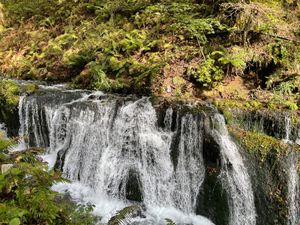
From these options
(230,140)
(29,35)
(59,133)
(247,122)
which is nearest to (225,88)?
(247,122)

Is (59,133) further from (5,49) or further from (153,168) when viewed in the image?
(5,49)

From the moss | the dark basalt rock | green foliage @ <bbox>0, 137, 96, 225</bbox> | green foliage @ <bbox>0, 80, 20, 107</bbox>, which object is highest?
green foliage @ <bbox>0, 137, 96, 225</bbox>

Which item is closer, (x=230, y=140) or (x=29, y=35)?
(x=230, y=140)

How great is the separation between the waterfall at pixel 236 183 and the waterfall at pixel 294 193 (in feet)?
2.43

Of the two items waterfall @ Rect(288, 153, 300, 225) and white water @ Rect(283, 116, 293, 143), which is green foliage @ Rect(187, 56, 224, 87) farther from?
waterfall @ Rect(288, 153, 300, 225)

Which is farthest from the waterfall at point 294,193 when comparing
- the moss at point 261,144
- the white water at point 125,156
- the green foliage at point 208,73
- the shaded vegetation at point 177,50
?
the green foliage at point 208,73

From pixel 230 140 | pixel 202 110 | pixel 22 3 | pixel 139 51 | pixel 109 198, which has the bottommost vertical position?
pixel 109 198

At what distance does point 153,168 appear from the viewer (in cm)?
730

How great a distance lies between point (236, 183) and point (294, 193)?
1.15 m

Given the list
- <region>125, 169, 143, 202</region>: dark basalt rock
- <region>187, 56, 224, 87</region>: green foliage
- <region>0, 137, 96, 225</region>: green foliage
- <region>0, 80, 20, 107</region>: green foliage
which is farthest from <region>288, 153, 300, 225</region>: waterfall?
<region>0, 80, 20, 107</region>: green foliage

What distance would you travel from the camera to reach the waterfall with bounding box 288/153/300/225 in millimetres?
6539

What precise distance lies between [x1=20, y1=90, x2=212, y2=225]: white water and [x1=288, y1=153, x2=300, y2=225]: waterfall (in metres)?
1.71

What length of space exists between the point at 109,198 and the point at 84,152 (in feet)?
4.47

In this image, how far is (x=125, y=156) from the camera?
296 inches
